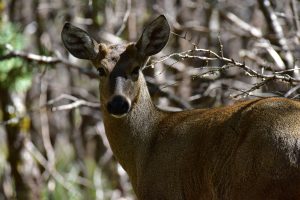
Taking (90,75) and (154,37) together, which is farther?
(90,75)

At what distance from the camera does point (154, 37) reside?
8867 millimetres

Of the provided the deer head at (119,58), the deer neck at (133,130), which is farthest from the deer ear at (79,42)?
the deer neck at (133,130)

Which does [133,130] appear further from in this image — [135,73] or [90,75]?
[90,75]

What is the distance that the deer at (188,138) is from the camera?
6.73 m

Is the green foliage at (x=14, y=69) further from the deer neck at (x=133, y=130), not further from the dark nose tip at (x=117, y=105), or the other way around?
the dark nose tip at (x=117, y=105)

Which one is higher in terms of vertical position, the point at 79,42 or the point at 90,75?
the point at 79,42

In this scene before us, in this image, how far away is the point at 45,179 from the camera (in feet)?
50.2

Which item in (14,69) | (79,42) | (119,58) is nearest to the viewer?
(119,58)

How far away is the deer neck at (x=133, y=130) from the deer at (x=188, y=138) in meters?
0.01

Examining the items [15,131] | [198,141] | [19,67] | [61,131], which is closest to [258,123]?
[198,141]

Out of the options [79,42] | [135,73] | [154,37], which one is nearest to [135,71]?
[135,73]

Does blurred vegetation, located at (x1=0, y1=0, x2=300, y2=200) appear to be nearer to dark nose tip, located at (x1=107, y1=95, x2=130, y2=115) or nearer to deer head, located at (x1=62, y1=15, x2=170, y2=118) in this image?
deer head, located at (x1=62, y1=15, x2=170, y2=118)

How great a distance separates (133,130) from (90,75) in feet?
9.54

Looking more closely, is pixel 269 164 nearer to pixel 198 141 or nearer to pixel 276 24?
pixel 198 141
